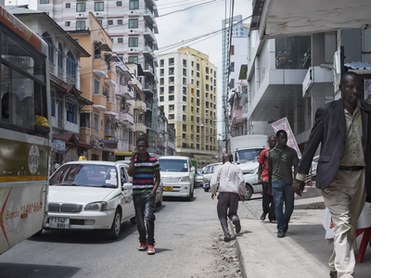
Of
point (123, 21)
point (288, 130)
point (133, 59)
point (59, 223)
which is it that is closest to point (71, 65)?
point (288, 130)

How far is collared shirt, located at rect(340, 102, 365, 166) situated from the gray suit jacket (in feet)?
0.13

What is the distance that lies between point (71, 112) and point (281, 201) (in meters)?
30.3

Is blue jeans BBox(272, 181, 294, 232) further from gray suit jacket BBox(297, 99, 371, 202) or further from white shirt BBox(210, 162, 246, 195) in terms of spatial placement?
gray suit jacket BBox(297, 99, 371, 202)

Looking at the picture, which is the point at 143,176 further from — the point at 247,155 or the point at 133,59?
the point at 133,59

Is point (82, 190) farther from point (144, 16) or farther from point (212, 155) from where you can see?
point (212, 155)

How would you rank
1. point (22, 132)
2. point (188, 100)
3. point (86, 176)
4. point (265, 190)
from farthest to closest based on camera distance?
point (188, 100) < point (265, 190) < point (86, 176) < point (22, 132)

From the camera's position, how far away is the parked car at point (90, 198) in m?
7.80

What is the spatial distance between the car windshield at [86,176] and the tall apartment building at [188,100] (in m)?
109

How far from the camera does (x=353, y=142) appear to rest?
4.10 metres

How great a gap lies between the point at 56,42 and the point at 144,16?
3772 cm

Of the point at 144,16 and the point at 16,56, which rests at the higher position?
the point at 144,16

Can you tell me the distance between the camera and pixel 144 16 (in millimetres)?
68250

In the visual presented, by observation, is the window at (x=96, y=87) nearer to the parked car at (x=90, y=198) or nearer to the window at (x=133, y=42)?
the window at (x=133, y=42)
